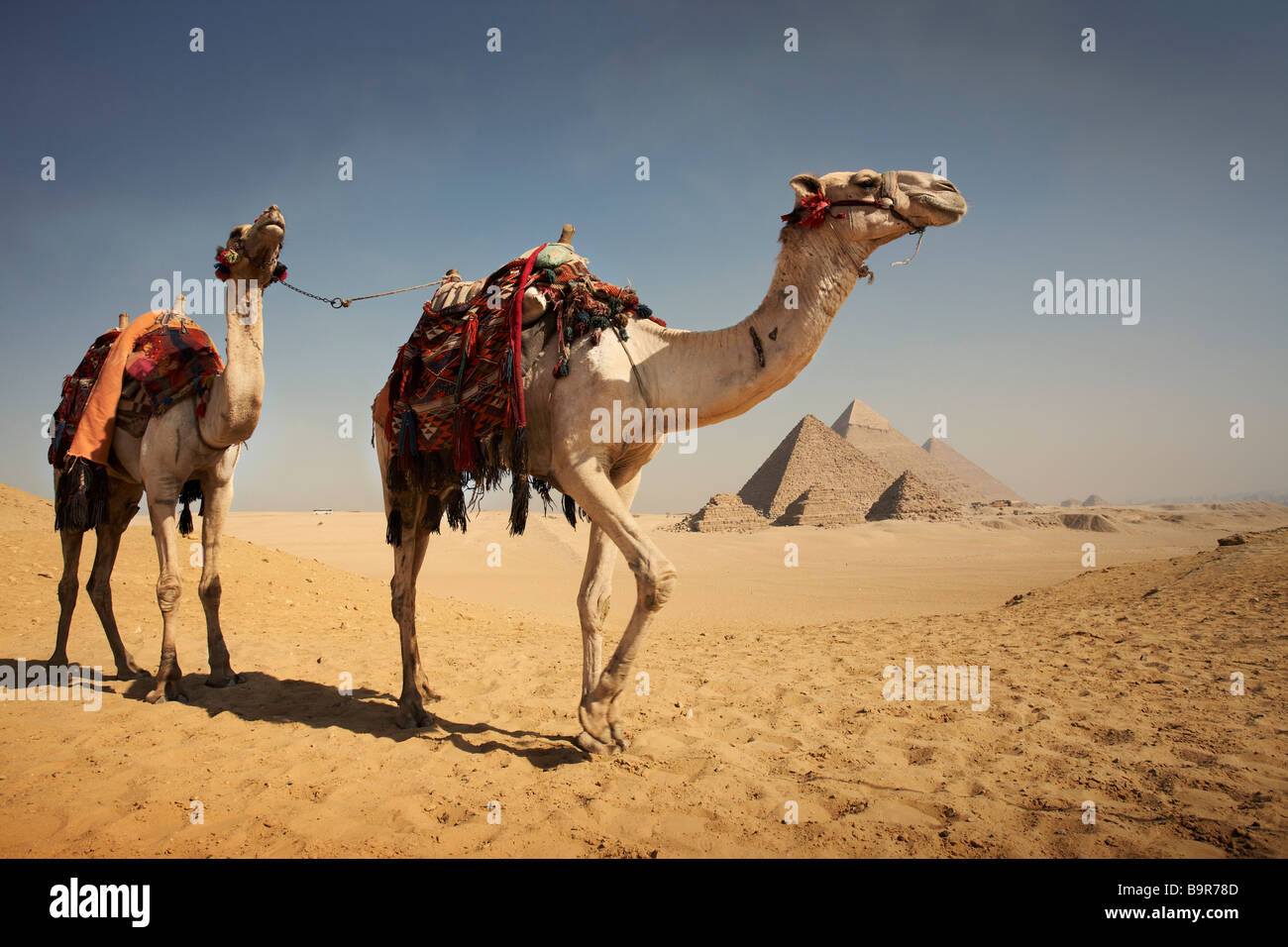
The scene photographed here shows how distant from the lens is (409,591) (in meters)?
5.26

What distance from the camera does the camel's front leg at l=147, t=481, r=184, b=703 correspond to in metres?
5.53

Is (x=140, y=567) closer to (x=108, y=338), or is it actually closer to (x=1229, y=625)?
(x=108, y=338)

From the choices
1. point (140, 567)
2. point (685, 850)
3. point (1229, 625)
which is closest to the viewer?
point (685, 850)

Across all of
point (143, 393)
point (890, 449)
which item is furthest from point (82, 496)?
point (890, 449)

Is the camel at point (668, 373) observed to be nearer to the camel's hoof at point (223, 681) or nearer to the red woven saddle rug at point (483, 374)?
the red woven saddle rug at point (483, 374)

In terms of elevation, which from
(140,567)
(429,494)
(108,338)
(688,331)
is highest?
(108,338)

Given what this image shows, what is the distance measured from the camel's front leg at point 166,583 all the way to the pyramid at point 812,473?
56837 mm

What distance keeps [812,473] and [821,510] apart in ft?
29.2

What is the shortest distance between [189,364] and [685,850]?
5670mm

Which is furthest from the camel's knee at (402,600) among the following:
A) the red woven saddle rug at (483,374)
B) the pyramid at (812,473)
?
the pyramid at (812,473)

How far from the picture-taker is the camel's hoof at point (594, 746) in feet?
14.0

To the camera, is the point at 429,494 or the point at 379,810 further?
the point at 429,494

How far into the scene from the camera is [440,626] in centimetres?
1029
